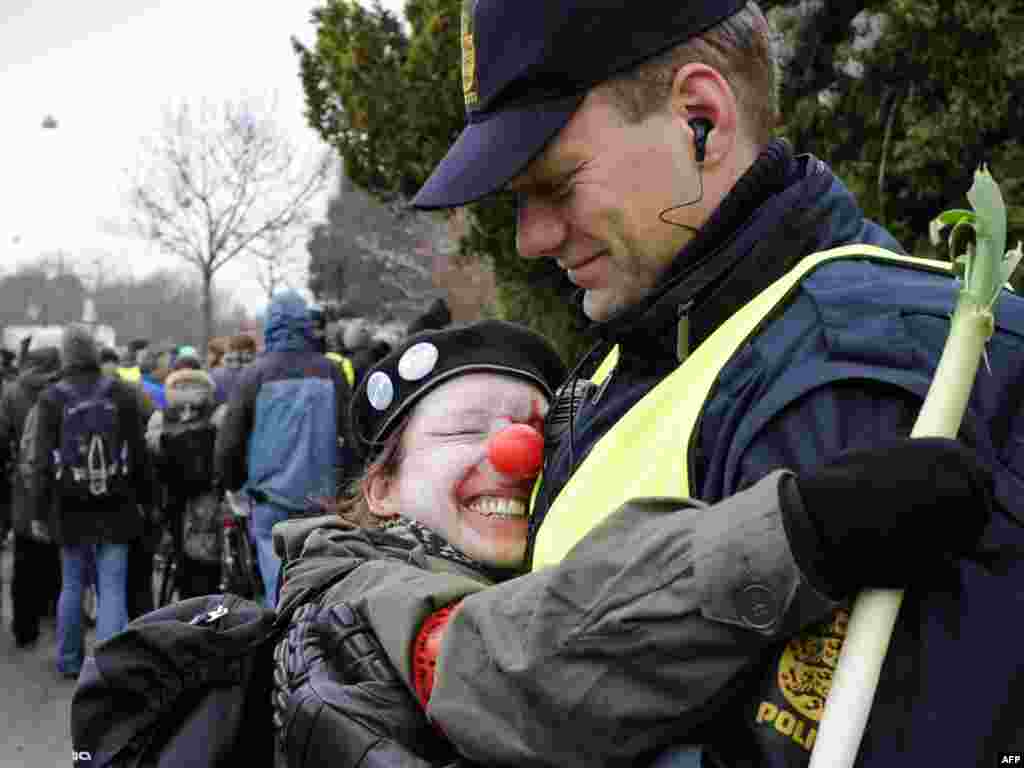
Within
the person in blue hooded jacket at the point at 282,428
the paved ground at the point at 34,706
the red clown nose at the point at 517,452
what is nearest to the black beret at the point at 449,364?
the red clown nose at the point at 517,452

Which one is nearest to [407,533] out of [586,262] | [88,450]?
[586,262]

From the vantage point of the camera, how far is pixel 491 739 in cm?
122

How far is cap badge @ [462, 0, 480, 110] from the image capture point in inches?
61.8

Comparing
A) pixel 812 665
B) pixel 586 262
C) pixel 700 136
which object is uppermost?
pixel 700 136

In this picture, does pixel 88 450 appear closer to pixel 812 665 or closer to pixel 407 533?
pixel 407 533

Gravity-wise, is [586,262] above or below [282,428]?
above

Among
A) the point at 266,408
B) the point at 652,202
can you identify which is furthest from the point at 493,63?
the point at 266,408

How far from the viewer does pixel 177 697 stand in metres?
1.85

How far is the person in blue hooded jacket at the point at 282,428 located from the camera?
6.18m

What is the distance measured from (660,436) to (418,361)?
1.04m

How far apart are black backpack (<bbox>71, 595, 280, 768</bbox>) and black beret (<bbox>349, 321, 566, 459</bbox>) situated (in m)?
0.58

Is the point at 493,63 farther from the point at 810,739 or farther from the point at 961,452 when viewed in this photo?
the point at 810,739

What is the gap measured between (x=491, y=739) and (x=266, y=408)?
17.1 ft

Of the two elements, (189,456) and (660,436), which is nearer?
(660,436)
